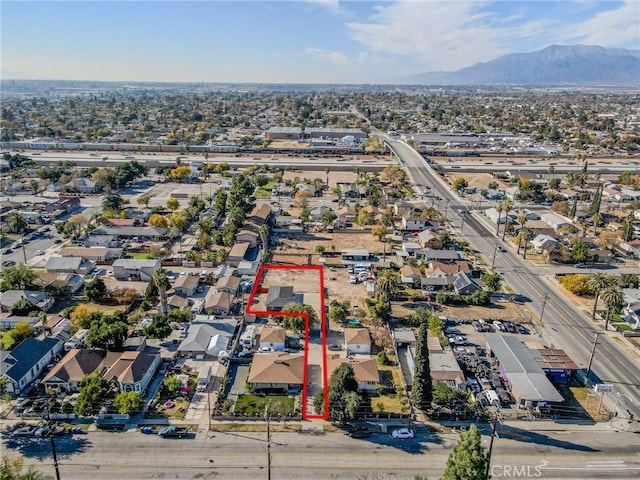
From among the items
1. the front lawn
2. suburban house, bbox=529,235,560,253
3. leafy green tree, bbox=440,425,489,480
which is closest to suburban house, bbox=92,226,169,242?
the front lawn

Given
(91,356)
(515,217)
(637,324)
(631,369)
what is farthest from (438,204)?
(91,356)

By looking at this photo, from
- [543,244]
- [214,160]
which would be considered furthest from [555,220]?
[214,160]

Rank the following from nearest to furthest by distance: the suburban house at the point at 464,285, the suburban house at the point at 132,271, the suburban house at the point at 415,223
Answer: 1. the suburban house at the point at 464,285
2. the suburban house at the point at 132,271
3. the suburban house at the point at 415,223

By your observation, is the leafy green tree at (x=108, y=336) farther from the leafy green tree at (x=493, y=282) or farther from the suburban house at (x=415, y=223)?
the suburban house at (x=415, y=223)

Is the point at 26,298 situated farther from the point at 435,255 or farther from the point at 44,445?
the point at 435,255

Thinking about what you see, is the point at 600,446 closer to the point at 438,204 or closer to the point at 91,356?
the point at 91,356

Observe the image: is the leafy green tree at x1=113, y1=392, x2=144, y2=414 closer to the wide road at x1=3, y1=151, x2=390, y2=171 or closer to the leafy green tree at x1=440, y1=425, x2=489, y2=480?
the leafy green tree at x1=440, y1=425, x2=489, y2=480

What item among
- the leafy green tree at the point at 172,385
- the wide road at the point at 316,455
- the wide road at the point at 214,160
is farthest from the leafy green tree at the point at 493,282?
the wide road at the point at 214,160
